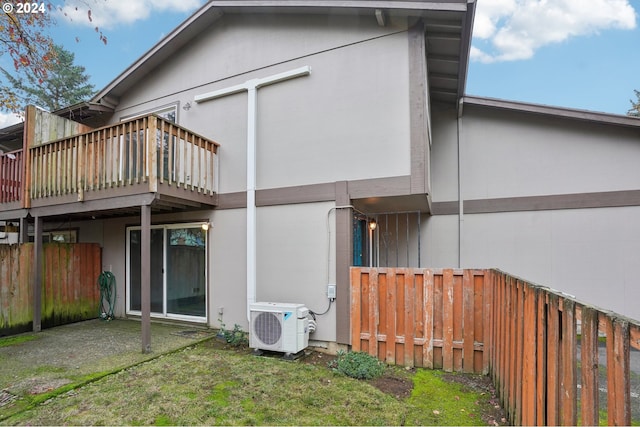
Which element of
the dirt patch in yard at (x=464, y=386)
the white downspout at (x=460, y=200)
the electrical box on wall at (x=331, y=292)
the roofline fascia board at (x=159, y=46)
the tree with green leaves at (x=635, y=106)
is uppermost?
the tree with green leaves at (x=635, y=106)

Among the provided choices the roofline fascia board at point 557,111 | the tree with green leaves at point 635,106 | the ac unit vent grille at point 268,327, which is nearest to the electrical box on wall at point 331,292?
the ac unit vent grille at point 268,327

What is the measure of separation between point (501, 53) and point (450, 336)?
27873 millimetres

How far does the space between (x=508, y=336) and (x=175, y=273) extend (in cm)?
635

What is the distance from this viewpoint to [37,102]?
19.5m

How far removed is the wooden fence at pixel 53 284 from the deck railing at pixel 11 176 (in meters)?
1.34

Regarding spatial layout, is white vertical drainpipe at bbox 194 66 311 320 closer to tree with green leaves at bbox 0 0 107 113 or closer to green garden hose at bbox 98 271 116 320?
tree with green leaves at bbox 0 0 107 113

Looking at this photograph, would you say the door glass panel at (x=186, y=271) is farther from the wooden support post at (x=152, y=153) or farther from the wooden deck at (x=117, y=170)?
the wooden support post at (x=152, y=153)

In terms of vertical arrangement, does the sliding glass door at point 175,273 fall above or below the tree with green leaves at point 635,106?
below

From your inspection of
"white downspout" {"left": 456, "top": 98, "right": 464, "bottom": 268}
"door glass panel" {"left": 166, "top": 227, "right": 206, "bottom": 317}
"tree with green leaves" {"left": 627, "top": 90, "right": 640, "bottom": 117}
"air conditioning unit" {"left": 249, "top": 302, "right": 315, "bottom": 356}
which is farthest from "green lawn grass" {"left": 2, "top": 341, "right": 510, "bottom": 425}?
"tree with green leaves" {"left": 627, "top": 90, "right": 640, "bottom": 117}

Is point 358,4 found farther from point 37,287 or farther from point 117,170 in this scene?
point 37,287

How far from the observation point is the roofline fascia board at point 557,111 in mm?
6109

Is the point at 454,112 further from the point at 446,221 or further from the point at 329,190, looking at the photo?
the point at 329,190

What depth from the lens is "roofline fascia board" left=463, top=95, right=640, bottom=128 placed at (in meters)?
6.11

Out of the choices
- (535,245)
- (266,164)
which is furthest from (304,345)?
(535,245)
